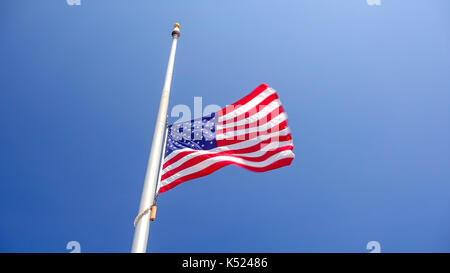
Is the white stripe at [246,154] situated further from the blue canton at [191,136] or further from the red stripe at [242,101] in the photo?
the red stripe at [242,101]

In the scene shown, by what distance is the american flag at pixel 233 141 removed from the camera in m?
6.68

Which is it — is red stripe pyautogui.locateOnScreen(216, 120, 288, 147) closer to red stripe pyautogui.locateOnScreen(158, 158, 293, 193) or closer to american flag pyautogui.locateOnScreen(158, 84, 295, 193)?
american flag pyautogui.locateOnScreen(158, 84, 295, 193)

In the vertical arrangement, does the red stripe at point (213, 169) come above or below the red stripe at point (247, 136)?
below

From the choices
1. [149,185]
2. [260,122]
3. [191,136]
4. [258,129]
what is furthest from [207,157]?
[260,122]

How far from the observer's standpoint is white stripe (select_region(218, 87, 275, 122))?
7809 mm

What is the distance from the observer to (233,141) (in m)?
7.44

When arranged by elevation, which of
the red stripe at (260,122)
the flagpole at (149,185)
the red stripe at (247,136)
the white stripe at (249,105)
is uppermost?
the white stripe at (249,105)

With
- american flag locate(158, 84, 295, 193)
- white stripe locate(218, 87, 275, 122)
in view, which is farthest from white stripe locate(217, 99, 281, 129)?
white stripe locate(218, 87, 275, 122)

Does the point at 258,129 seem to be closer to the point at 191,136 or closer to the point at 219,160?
the point at 219,160

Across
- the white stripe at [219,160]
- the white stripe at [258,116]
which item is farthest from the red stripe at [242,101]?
the white stripe at [219,160]
